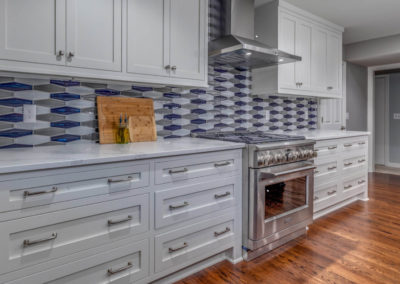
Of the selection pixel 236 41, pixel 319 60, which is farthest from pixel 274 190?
pixel 319 60

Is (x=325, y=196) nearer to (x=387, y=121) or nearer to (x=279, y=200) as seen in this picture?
(x=279, y=200)

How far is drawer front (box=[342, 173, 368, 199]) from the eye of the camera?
347 centimetres

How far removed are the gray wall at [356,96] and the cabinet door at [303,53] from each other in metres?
2.00

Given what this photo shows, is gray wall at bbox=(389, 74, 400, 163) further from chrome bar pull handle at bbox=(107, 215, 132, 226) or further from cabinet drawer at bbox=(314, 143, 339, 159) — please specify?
chrome bar pull handle at bbox=(107, 215, 132, 226)

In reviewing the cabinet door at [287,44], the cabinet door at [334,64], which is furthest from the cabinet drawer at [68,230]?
the cabinet door at [334,64]

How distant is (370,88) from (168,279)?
5.39 meters

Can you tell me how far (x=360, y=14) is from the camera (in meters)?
3.45

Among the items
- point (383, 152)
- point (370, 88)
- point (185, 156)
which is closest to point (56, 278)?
point (185, 156)

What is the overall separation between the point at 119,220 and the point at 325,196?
2.41 m

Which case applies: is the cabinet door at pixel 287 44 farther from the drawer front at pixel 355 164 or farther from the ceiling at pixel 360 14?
the drawer front at pixel 355 164

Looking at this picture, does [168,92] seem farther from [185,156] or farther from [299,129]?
[299,129]

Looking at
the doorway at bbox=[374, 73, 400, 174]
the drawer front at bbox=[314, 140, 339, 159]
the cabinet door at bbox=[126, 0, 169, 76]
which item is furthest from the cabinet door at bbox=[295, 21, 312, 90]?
the doorway at bbox=[374, 73, 400, 174]

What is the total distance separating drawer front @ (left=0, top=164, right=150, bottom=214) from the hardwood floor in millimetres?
855

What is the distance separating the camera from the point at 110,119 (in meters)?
2.19
